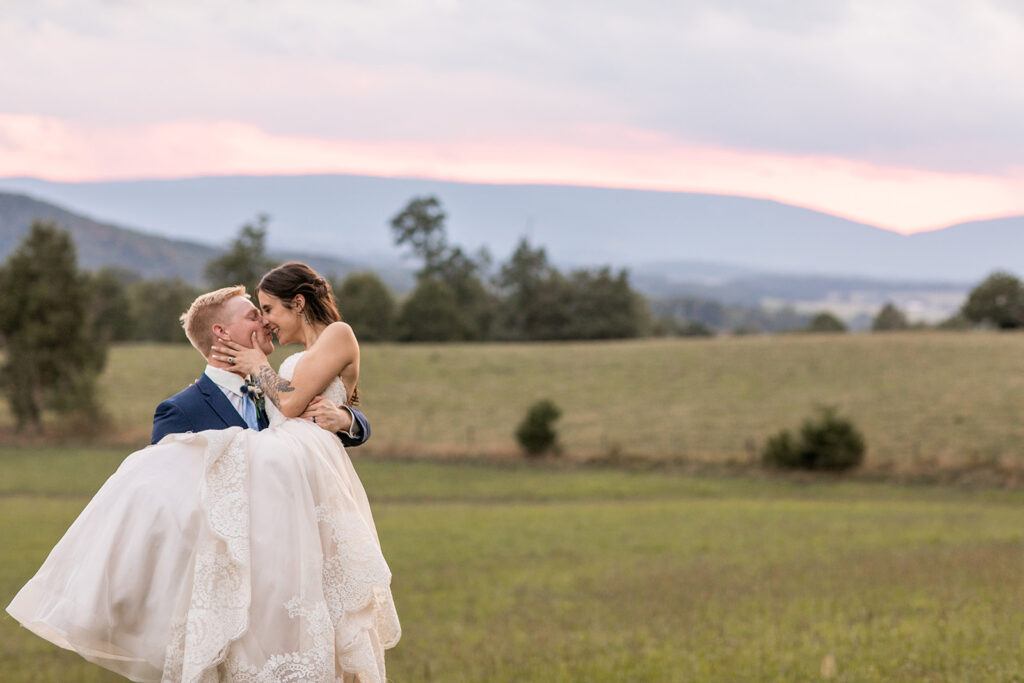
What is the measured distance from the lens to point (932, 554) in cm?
1812

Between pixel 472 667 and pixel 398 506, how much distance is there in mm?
21160

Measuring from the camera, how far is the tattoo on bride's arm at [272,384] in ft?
15.3

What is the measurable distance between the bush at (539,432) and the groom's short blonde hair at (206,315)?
116 ft

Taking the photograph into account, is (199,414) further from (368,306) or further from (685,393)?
(368,306)

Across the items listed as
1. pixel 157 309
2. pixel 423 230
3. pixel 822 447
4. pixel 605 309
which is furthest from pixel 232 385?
pixel 157 309

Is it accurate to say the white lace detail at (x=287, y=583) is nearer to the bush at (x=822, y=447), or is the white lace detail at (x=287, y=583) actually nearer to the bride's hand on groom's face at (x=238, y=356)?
the bride's hand on groom's face at (x=238, y=356)

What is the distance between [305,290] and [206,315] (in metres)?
0.54

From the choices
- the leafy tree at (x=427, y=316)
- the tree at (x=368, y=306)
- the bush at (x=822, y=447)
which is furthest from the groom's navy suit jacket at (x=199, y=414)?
the leafy tree at (x=427, y=316)

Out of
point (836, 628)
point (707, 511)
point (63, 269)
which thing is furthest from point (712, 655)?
point (63, 269)

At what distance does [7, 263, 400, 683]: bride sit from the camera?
4.16m

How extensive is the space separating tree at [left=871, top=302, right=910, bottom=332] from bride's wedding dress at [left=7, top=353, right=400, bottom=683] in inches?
4951

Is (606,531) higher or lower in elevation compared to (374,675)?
lower

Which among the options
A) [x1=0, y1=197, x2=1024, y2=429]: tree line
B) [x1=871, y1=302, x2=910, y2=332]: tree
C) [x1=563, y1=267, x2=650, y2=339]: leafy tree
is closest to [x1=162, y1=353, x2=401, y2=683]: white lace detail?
[x1=0, y1=197, x2=1024, y2=429]: tree line

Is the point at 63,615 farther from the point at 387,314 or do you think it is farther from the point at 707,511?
the point at 387,314
